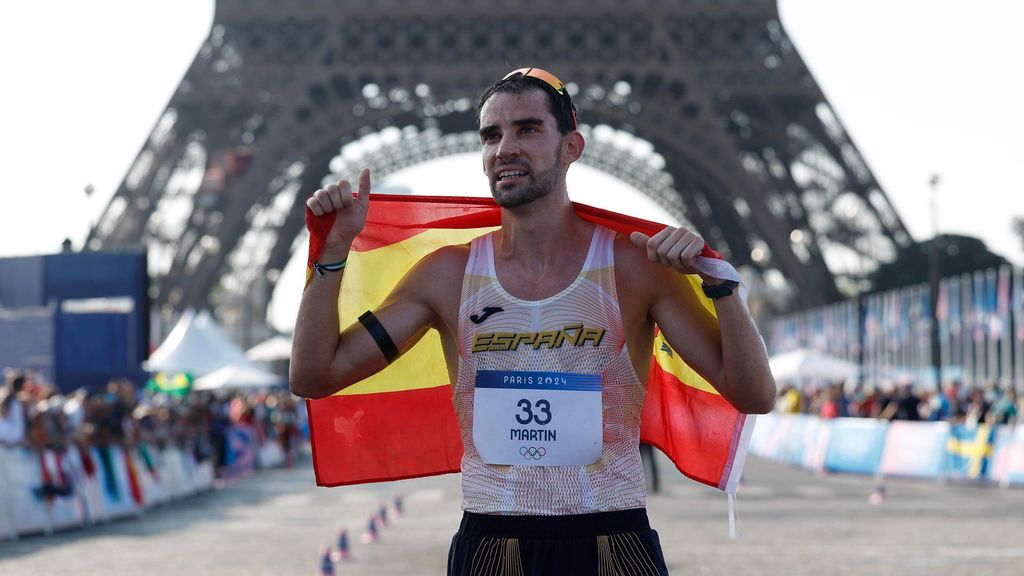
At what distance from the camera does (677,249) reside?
3.60m

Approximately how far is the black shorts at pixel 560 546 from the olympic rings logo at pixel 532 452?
127 millimetres

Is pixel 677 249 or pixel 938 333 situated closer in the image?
pixel 677 249

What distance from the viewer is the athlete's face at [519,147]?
3744mm

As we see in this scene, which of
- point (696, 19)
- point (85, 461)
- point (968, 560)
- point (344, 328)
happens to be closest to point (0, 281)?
point (85, 461)

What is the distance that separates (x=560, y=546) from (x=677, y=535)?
10.3m

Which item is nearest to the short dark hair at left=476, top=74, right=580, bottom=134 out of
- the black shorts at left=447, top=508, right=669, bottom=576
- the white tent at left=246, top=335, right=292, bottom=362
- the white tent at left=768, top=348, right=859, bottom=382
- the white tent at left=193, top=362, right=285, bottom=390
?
the black shorts at left=447, top=508, right=669, bottom=576

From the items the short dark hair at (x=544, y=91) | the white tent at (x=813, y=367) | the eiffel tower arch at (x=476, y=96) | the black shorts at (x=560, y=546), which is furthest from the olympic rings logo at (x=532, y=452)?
the eiffel tower arch at (x=476, y=96)

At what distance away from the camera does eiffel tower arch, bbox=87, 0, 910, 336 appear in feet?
159

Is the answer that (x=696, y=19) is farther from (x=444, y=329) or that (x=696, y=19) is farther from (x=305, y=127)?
(x=444, y=329)

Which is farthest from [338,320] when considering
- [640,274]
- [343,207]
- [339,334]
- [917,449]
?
[917,449]

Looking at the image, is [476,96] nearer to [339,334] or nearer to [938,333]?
[938,333]

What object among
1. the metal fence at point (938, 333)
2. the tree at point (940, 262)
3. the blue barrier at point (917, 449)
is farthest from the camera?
the tree at point (940, 262)

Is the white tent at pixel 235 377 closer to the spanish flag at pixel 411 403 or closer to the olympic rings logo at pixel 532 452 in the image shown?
the spanish flag at pixel 411 403

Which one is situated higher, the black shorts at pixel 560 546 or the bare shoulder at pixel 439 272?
the bare shoulder at pixel 439 272
